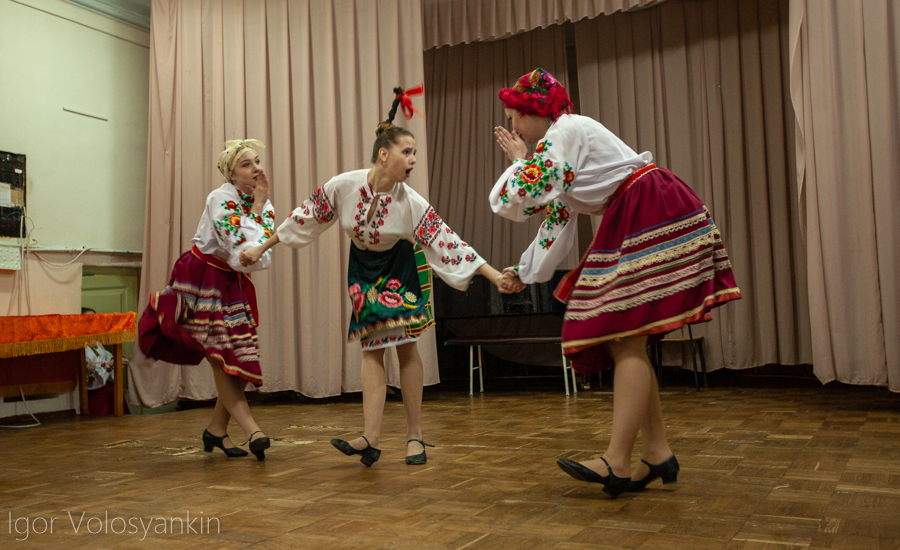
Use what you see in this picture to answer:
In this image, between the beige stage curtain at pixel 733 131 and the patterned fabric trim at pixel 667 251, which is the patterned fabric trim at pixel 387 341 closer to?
the patterned fabric trim at pixel 667 251

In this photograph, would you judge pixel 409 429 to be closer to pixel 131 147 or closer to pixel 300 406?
pixel 300 406

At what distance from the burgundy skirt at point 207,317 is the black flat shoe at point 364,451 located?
0.47 m

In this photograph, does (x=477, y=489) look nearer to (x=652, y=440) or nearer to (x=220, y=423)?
(x=652, y=440)

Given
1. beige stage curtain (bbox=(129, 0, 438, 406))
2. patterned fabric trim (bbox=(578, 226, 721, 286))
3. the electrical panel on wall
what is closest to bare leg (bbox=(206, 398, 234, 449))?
patterned fabric trim (bbox=(578, 226, 721, 286))

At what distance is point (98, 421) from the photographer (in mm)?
4668

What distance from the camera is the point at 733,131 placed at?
5844mm

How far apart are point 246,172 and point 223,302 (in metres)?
0.52

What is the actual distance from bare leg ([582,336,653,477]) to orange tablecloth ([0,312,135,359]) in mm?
3813

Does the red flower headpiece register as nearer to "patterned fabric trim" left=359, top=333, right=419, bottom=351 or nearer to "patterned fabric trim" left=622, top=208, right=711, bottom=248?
"patterned fabric trim" left=622, top=208, right=711, bottom=248

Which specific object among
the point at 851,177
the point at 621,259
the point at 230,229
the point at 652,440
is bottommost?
the point at 652,440

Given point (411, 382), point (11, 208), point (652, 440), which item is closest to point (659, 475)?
point (652, 440)

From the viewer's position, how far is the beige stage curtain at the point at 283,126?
537 centimetres

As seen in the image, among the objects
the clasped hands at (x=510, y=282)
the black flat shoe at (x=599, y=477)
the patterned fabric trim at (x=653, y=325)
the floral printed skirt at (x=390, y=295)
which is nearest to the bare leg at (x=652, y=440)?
the black flat shoe at (x=599, y=477)

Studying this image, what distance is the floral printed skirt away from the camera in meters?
2.63
